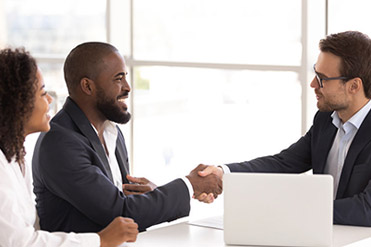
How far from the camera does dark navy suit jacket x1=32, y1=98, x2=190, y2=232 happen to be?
269 centimetres

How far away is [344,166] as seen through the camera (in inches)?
114

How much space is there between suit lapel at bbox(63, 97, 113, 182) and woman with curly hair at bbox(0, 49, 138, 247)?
1.83 feet

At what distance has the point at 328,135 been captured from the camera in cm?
312

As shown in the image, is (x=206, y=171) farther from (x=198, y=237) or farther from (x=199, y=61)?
(x=199, y=61)

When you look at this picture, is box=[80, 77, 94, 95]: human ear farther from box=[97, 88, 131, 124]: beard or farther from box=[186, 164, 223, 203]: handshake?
box=[186, 164, 223, 203]: handshake

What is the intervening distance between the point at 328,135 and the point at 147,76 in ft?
7.00

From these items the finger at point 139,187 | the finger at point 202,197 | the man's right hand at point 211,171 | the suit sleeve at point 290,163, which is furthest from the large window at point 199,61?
the finger at point 139,187

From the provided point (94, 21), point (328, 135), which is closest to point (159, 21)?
point (94, 21)

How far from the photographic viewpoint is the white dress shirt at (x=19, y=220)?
2068mm

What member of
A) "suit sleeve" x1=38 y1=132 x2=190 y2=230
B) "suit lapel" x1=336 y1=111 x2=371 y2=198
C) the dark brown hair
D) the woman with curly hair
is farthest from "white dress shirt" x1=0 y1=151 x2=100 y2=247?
the dark brown hair

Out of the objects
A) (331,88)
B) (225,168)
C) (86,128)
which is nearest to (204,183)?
(225,168)

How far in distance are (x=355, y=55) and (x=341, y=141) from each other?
15.4 inches

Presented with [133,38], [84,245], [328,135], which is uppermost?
[133,38]

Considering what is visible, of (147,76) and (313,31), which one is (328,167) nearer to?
(313,31)
